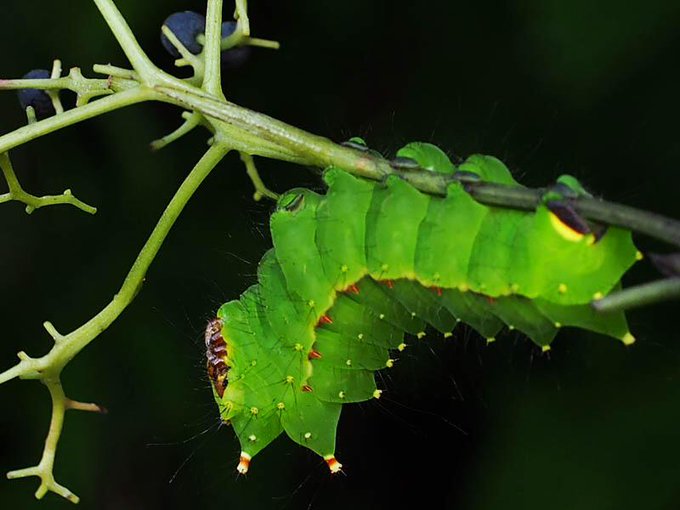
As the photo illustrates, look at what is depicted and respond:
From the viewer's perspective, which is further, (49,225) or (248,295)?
(49,225)

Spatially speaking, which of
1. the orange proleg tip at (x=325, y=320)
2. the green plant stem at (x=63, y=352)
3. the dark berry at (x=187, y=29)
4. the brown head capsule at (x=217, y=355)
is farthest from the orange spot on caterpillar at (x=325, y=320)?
the dark berry at (x=187, y=29)

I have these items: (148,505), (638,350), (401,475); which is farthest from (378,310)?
(148,505)

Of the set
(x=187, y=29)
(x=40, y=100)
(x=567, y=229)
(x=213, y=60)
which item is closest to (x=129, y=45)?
(x=213, y=60)

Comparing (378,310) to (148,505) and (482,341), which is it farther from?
(148,505)

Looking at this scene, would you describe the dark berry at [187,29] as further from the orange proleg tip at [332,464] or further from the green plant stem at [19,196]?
the orange proleg tip at [332,464]

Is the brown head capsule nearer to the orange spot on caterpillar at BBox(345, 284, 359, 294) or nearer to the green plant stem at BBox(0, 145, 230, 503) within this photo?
the green plant stem at BBox(0, 145, 230, 503)

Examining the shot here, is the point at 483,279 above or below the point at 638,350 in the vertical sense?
above
